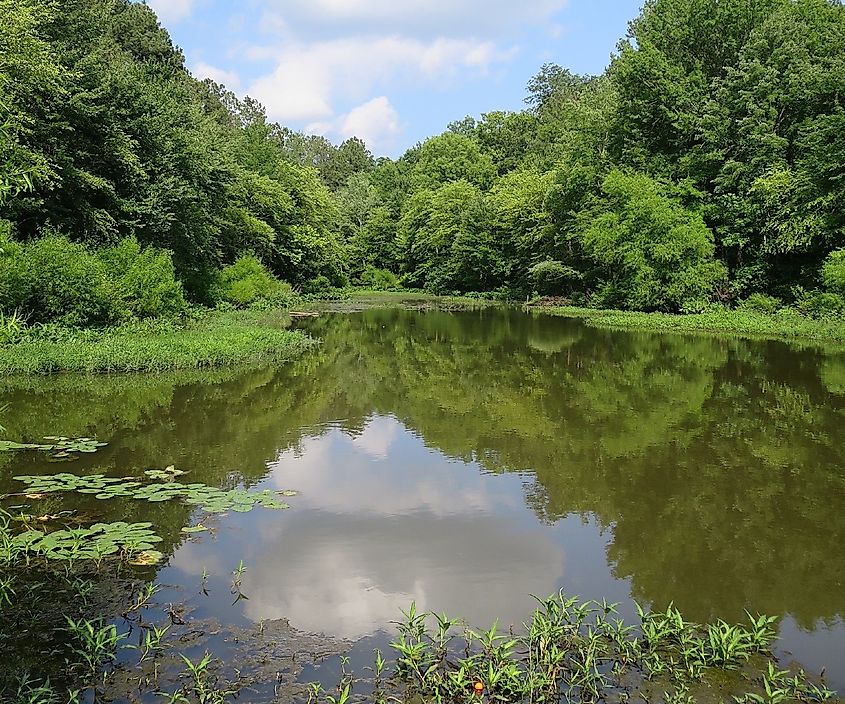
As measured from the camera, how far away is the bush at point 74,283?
50.6ft

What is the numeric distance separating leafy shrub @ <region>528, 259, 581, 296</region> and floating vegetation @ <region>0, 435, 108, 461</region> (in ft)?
110

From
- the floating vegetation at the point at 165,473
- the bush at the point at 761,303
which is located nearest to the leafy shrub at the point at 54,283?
the floating vegetation at the point at 165,473

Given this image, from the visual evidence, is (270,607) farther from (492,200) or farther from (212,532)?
(492,200)

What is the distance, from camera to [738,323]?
1056 inches

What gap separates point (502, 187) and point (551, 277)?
12188mm

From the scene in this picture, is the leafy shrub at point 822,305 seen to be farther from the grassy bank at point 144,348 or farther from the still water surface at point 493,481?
the grassy bank at point 144,348

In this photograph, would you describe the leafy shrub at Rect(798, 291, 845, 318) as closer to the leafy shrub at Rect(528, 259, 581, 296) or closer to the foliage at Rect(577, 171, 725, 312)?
the foliage at Rect(577, 171, 725, 312)

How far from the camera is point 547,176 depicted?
1759 inches

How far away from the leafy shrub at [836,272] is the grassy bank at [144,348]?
18.8m

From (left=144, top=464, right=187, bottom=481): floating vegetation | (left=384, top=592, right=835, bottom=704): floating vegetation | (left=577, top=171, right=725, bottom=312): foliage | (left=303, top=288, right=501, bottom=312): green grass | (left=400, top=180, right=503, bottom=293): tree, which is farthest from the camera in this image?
(left=400, top=180, right=503, bottom=293): tree

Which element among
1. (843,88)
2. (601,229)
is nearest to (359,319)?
(601,229)

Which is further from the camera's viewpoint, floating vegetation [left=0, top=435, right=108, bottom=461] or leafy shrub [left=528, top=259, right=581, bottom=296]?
leafy shrub [left=528, top=259, right=581, bottom=296]

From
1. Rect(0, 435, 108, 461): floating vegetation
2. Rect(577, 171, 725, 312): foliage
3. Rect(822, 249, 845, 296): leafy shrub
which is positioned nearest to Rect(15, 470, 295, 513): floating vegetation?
Rect(0, 435, 108, 461): floating vegetation

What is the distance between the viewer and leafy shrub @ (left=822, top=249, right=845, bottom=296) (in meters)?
24.0
